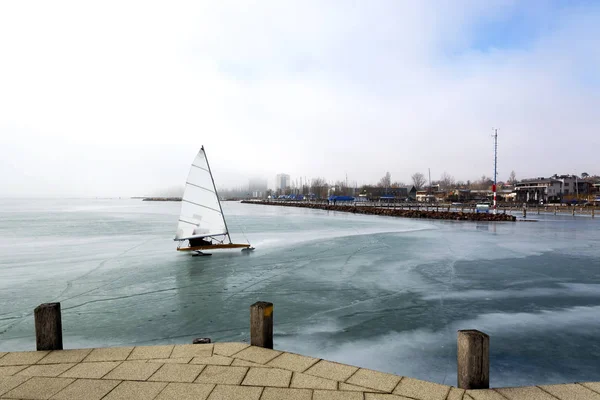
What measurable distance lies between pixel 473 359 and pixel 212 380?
3376 mm

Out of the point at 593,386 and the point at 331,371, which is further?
the point at 331,371

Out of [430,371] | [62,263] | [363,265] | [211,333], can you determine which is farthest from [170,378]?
[62,263]

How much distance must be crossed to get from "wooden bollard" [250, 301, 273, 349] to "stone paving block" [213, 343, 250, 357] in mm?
247

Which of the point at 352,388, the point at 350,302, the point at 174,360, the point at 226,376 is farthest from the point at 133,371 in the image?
the point at 350,302

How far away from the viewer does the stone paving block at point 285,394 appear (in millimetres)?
4305

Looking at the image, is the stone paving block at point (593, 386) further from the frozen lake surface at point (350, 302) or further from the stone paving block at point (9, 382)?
the stone paving block at point (9, 382)

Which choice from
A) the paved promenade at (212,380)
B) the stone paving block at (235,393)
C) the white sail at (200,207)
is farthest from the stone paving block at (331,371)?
the white sail at (200,207)

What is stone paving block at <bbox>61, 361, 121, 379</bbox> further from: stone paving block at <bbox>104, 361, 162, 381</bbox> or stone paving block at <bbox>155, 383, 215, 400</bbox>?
stone paving block at <bbox>155, 383, 215, 400</bbox>

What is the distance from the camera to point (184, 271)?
640 inches

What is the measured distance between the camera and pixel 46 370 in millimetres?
5008

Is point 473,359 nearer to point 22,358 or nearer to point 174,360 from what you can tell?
point 174,360

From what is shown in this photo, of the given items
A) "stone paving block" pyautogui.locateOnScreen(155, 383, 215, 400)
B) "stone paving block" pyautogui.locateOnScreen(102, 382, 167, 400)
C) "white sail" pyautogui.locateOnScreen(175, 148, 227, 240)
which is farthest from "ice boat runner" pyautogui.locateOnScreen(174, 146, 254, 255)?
"stone paving block" pyautogui.locateOnScreen(155, 383, 215, 400)

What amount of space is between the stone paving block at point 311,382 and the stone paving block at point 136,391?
5.61ft

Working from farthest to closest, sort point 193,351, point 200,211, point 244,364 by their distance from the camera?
1. point 200,211
2. point 193,351
3. point 244,364
